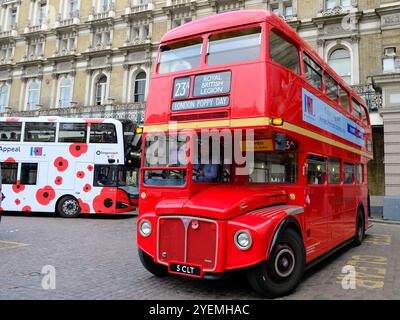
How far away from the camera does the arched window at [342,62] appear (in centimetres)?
2151

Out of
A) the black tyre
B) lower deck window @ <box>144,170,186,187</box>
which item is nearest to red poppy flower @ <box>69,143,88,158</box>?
lower deck window @ <box>144,170,186,187</box>

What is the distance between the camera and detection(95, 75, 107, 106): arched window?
94.8 feet

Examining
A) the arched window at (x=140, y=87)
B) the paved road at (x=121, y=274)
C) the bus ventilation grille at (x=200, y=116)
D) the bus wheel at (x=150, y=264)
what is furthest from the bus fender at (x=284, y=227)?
the arched window at (x=140, y=87)

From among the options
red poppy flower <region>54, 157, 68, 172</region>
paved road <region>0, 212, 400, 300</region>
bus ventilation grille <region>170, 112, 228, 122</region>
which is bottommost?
paved road <region>0, 212, 400, 300</region>

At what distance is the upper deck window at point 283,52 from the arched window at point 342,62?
16697 millimetres

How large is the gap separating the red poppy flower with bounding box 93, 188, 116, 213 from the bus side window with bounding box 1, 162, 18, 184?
3.72 metres

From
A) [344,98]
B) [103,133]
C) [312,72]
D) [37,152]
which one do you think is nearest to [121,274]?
[312,72]

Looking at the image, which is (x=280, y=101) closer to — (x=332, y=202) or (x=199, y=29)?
(x=199, y=29)

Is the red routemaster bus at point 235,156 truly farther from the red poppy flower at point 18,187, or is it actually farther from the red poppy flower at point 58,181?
the red poppy flower at point 18,187

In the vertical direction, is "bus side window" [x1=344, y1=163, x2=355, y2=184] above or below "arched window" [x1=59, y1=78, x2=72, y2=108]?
below

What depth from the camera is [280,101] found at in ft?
18.6

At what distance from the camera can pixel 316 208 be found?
22.4 feet

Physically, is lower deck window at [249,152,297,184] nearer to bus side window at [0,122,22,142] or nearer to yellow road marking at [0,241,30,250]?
yellow road marking at [0,241,30,250]

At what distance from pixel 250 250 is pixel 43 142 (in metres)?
13.2
